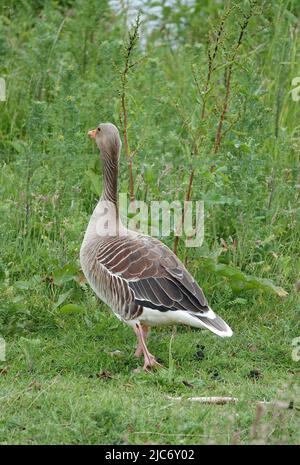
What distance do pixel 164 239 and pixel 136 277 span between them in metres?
1.06

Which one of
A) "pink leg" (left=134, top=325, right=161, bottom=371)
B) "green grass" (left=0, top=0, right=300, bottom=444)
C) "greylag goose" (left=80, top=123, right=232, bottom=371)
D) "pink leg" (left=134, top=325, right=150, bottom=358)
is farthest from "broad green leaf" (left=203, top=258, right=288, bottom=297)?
"pink leg" (left=134, top=325, right=161, bottom=371)

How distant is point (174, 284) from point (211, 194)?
39.5 inches

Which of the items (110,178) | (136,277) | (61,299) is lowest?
(61,299)

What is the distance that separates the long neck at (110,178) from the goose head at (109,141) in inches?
0.7

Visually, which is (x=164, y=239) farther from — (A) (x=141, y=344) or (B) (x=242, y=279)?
(A) (x=141, y=344)

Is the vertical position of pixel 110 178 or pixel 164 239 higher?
pixel 110 178

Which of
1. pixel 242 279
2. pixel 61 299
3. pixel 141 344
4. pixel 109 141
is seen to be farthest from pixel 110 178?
pixel 141 344

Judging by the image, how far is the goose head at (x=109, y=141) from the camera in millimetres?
6875

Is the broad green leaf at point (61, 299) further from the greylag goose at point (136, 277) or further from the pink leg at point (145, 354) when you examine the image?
the pink leg at point (145, 354)

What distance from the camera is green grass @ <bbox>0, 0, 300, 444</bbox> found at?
5.18m

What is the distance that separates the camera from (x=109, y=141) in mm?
6910

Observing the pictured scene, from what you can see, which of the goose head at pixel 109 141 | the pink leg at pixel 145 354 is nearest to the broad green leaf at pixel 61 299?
the pink leg at pixel 145 354
